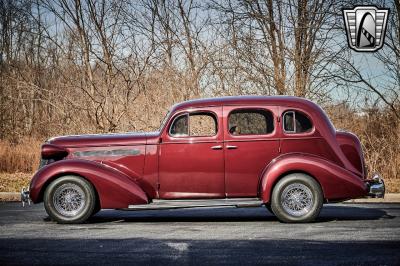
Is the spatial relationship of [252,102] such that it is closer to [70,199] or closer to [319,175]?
[319,175]

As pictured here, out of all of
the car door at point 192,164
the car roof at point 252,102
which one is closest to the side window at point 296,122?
the car roof at point 252,102

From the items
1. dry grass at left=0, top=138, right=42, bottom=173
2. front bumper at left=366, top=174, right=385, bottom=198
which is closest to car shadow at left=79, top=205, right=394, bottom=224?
front bumper at left=366, top=174, right=385, bottom=198

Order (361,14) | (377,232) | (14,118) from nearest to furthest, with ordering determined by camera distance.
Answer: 1. (377,232)
2. (361,14)
3. (14,118)

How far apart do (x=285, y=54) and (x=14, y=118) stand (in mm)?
15104

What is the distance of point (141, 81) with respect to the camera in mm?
17953

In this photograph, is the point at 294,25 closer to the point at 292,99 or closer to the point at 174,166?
the point at 292,99

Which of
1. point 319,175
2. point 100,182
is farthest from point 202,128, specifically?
point 319,175

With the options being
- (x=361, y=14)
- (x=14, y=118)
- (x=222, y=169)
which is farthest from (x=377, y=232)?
(x=14, y=118)

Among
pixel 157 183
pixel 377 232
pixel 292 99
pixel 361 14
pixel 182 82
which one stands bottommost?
pixel 377 232

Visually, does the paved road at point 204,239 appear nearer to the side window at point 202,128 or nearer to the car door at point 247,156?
the car door at point 247,156

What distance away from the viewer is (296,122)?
881 centimetres

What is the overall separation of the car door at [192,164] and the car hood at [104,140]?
0.34 metres

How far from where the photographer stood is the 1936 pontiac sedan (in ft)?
27.6

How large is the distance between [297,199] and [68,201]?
11.0 feet
